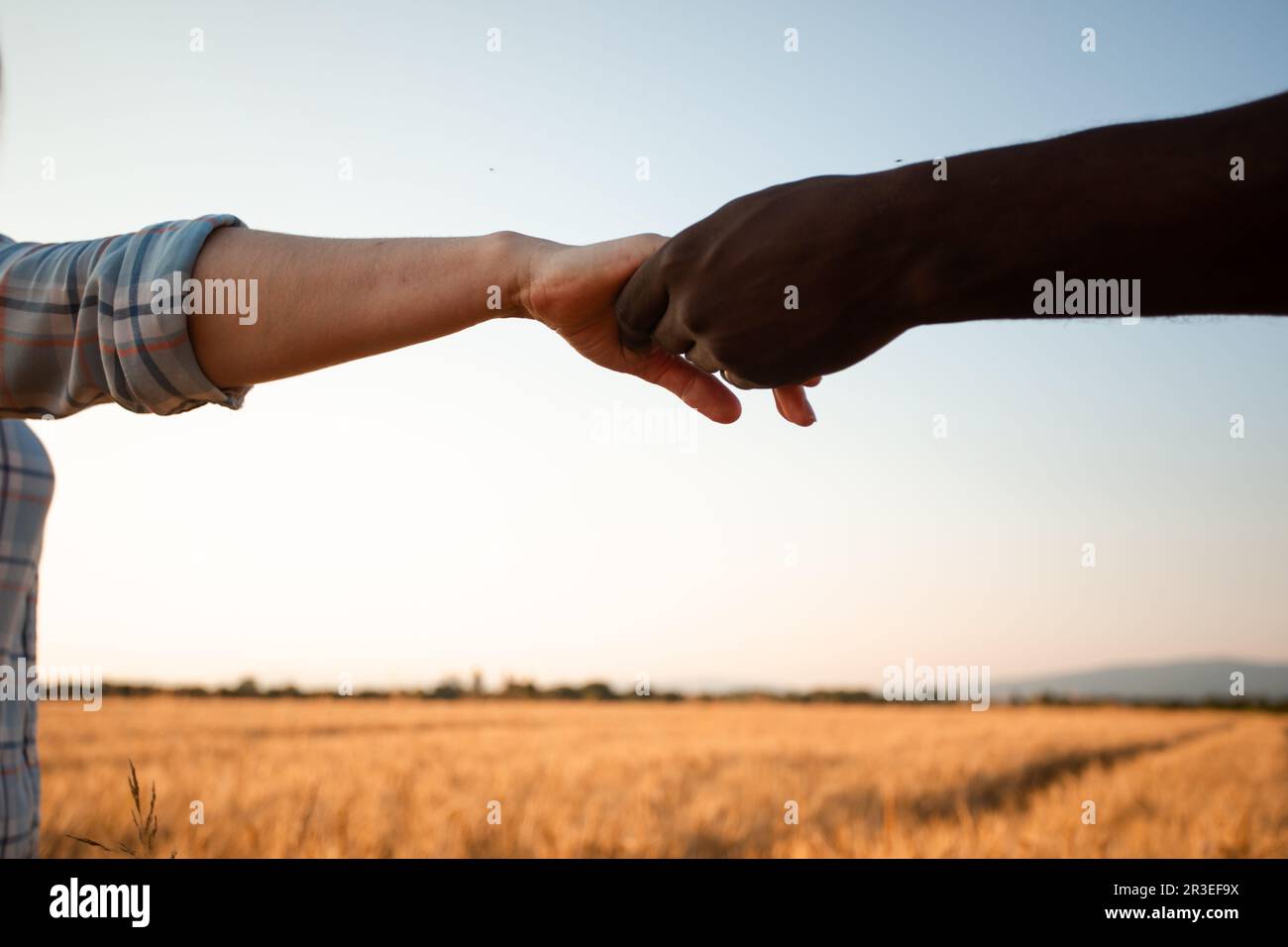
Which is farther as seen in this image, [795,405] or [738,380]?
[795,405]

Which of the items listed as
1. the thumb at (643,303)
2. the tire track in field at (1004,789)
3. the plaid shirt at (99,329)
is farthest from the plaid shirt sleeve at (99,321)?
the tire track in field at (1004,789)

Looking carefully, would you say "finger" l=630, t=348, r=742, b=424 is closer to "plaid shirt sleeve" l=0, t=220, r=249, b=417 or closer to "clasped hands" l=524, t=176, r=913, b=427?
"clasped hands" l=524, t=176, r=913, b=427

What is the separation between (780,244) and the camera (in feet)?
5.38

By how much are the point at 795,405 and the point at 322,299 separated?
1108 millimetres

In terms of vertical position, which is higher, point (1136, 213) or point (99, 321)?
point (1136, 213)

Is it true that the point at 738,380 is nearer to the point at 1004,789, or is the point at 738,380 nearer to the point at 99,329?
the point at 99,329

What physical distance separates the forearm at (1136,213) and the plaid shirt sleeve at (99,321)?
1.29m

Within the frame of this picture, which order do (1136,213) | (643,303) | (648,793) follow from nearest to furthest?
(1136,213)
(643,303)
(648,793)

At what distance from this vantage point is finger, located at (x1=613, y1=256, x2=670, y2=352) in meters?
1.84

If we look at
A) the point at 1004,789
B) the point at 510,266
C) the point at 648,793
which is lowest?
the point at 1004,789

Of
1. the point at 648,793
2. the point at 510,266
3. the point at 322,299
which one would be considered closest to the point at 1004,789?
the point at 648,793

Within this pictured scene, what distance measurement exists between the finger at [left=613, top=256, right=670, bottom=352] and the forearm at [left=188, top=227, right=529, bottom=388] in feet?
1.18

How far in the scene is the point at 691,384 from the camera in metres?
2.19

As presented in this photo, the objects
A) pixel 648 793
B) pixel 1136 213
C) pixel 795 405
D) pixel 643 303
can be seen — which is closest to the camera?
pixel 1136 213
